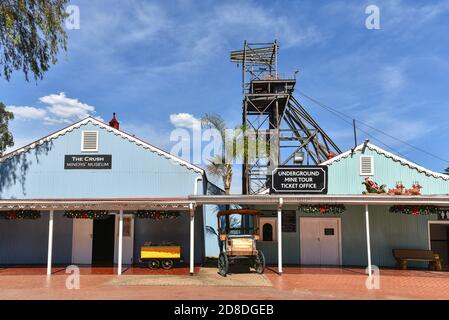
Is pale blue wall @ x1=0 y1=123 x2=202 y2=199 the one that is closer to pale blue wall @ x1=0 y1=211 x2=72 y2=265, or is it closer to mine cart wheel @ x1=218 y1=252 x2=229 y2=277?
pale blue wall @ x1=0 y1=211 x2=72 y2=265

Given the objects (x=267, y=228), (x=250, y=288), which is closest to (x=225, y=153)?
(x=267, y=228)

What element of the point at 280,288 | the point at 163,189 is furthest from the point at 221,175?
the point at 280,288

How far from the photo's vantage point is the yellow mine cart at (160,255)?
1473cm

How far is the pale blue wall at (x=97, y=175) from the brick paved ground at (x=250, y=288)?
3.48 metres

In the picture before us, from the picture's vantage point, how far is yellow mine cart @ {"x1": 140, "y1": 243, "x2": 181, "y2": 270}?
48.3 ft

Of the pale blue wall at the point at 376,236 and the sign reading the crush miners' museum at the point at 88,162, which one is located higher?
the sign reading the crush miners' museum at the point at 88,162

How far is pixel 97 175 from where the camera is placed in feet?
55.9

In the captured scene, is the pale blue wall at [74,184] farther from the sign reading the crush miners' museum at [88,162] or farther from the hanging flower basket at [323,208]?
the hanging flower basket at [323,208]

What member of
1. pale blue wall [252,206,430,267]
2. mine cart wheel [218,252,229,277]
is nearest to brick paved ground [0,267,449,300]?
mine cart wheel [218,252,229,277]

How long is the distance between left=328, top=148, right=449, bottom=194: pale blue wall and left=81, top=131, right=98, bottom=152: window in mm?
10272

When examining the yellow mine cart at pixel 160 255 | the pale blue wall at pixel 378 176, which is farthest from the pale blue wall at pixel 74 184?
the pale blue wall at pixel 378 176

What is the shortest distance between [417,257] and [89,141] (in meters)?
14.2

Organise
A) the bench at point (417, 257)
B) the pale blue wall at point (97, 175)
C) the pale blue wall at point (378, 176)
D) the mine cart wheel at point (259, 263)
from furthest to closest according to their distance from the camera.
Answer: the pale blue wall at point (378, 176) < the pale blue wall at point (97, 175) < the bench at point (417, 257) < the mine cart wheel at point (259, 263)
